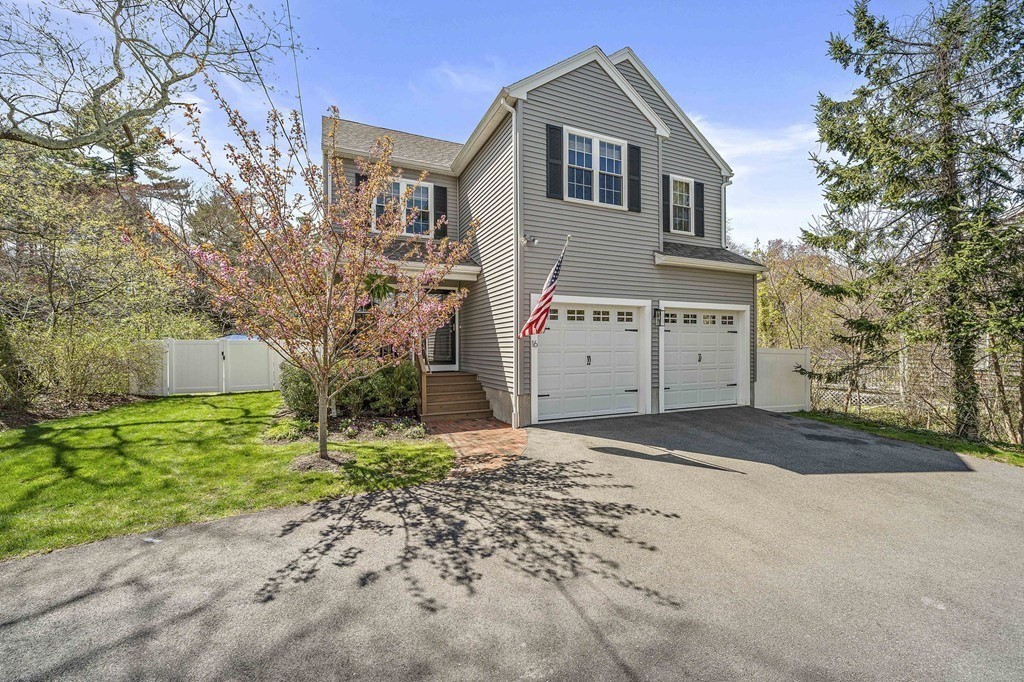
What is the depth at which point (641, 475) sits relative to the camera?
5.57m

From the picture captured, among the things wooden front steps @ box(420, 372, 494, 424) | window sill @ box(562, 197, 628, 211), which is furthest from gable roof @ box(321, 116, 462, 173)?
wooden front steps @ box(420, 372, 494, 424)

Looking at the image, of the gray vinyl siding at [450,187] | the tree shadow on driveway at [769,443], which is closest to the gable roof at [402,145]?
the gray vinyl siding at [450,187]

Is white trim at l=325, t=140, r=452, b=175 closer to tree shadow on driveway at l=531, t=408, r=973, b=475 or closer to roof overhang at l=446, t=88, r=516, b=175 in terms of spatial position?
roof overhang at l=446, t=88, r=516, b=175

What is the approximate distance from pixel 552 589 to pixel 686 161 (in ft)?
36.3

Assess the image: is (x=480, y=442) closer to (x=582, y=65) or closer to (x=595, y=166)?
(x=595, y=166)

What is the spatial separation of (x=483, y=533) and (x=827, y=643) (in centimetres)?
261

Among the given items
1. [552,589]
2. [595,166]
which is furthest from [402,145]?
[552,589]

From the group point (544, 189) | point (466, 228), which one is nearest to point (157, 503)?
point (544, 189)

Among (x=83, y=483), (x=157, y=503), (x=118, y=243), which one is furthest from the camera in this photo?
(x=118, y=243)

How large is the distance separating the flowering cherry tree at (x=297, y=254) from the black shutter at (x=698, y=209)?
7.99m

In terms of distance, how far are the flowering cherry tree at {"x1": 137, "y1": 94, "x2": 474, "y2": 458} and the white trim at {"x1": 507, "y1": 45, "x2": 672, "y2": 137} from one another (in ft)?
13.0

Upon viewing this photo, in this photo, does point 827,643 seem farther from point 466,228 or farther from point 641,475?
point 466,228

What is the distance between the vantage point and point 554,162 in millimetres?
8484

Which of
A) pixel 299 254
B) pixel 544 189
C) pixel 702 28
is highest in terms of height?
pixel 702 28
